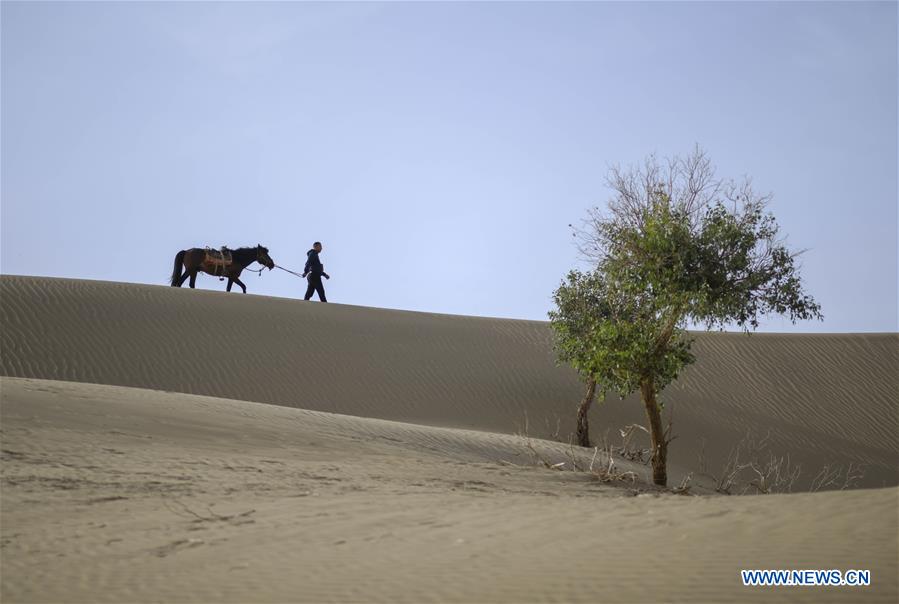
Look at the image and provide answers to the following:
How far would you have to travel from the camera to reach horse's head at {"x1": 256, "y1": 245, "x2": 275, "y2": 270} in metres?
26.8

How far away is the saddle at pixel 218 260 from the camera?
27.0 m

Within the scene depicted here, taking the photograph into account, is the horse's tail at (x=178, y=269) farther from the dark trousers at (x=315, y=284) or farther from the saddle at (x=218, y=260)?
the dark trousers at (x=315, y=284)

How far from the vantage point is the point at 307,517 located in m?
6.64

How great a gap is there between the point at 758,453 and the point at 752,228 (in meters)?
12.2

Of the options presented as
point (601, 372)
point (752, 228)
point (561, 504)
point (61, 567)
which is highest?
point (752, 228)

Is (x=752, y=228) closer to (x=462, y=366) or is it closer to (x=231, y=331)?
(x=462, y=366)

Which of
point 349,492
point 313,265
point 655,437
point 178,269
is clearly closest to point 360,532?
point 349,492

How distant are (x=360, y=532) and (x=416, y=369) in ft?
65.4

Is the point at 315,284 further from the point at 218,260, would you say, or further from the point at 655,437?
the point at 655,437

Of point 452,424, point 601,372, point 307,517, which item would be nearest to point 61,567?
point 307,517

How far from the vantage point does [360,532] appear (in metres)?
6.08

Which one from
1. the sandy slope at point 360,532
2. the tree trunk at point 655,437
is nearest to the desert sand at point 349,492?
the sandy slope at point 360,532

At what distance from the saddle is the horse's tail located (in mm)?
1333

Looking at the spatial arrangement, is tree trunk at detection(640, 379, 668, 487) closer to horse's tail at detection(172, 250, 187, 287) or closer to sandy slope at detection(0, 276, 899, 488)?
sandy slope at detection(0, 276, 899, 488)
